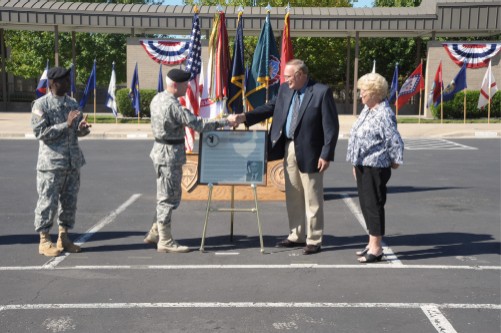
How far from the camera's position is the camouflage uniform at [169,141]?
661 centimetres

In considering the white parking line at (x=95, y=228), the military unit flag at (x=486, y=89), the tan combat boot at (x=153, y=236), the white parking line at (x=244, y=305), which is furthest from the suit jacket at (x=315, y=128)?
the military unit flag at (x=486, y=89)

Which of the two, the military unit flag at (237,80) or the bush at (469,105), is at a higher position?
the military unit flag at (237,80)

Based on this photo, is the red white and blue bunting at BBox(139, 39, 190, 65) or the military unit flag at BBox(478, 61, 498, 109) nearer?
the military unit flag at BBox(478, 61, 498, 109)

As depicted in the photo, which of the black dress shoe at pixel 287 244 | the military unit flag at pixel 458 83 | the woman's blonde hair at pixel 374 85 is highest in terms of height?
the military unit flag at pixel 458 83

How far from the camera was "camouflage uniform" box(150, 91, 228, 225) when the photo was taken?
6609 millimetres

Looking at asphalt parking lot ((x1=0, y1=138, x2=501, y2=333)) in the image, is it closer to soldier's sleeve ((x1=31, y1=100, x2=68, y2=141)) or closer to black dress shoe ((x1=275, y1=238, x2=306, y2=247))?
black dress shoe ((x1=275, y1=238, x2=306, y2=247))

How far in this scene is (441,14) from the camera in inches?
1097

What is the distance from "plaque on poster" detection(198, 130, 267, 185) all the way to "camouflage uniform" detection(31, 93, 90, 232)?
1324mm

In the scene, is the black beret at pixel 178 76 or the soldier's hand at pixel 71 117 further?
the black beret at pixel 178 76

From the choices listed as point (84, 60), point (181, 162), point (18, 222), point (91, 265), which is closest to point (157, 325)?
point (91, 265)

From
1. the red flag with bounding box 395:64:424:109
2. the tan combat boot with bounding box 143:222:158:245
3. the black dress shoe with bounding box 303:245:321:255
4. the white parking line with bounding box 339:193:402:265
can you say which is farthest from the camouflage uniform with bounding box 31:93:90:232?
the red flag with bounding box 395:64:424:109

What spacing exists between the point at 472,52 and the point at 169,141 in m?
23.6

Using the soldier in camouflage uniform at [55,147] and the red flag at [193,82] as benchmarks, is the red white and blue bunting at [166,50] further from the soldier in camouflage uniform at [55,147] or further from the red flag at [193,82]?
the soldier in camouflage uniform at [55,147]

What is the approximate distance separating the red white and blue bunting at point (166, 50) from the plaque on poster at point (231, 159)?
20.7 meters
